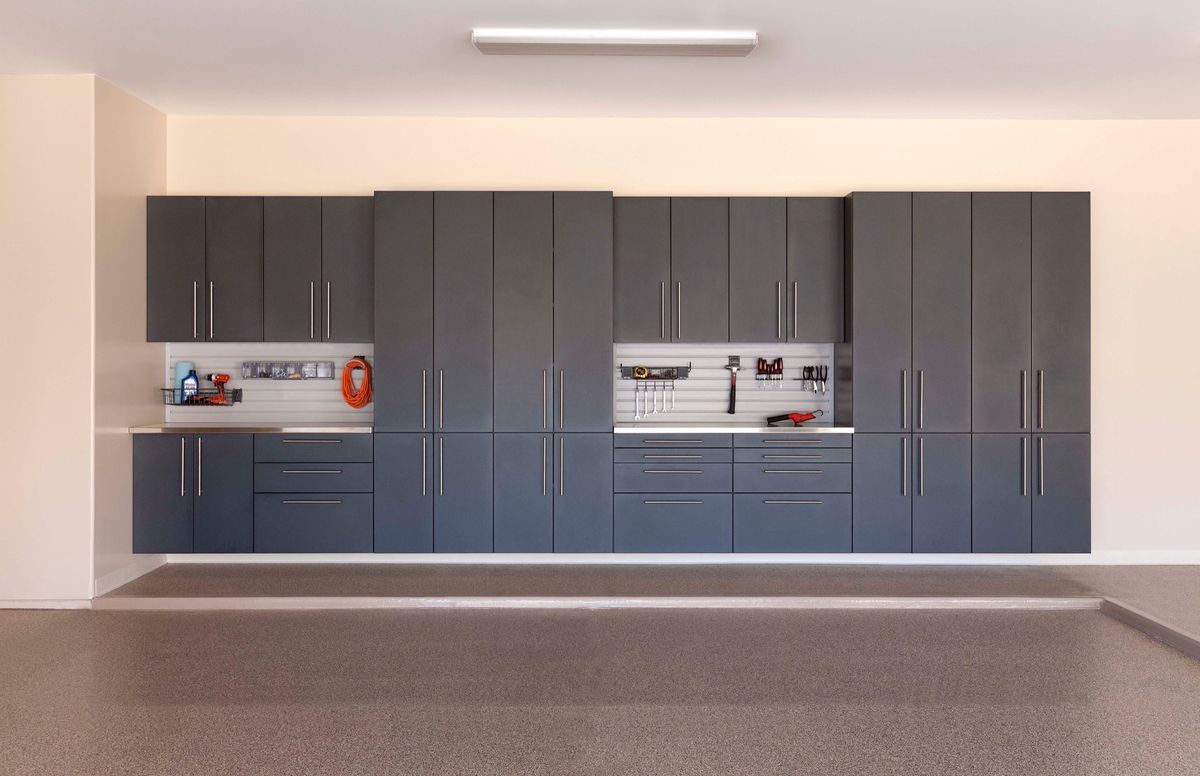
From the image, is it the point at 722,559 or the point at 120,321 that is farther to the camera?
the point at 722,559

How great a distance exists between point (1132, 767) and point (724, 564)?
3.08 metres

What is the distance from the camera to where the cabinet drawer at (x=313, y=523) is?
5.71m

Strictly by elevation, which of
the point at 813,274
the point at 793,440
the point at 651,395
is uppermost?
the point at 813,274

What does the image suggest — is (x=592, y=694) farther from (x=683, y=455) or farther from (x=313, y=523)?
(x=313, y=523)

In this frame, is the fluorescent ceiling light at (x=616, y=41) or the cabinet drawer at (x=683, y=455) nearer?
the fluorescent ceiling light at (x=616, y=41)

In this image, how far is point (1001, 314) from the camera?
5.70m

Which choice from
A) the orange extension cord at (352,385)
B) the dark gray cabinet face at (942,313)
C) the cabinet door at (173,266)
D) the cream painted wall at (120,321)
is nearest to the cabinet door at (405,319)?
the orange extension cord at (352,385)

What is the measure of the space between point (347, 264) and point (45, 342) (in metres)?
1.89

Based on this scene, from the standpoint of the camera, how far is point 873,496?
18.8ft

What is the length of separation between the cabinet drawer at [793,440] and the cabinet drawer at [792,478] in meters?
0.14

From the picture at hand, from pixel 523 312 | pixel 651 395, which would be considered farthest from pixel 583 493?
pixel 523 312

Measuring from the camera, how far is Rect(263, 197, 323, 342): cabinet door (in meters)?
5.81

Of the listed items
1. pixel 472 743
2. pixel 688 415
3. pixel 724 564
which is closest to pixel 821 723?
pixel 472 743

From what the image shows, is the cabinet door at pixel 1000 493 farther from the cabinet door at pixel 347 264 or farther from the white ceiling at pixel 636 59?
the cabinet door at pixel 347 264
